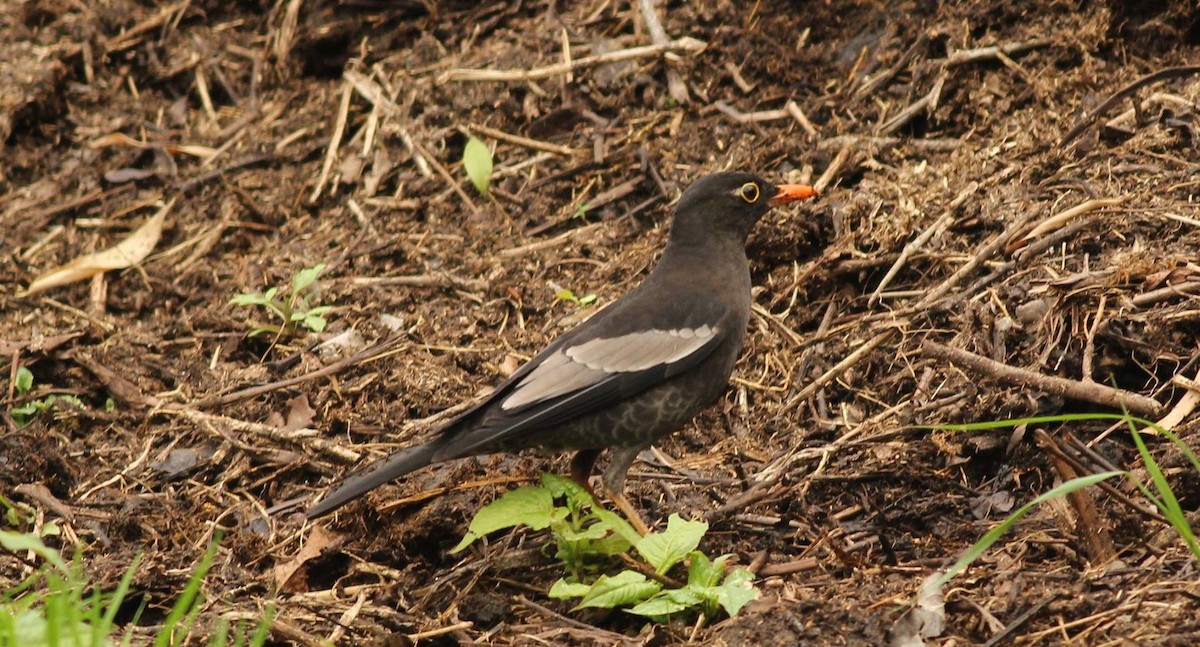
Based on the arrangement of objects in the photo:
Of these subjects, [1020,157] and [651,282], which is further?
[1020,157]

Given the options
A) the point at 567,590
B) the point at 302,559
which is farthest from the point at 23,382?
the point at 567,590

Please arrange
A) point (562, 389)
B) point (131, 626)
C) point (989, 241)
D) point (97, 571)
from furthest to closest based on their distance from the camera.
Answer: point (989, 241) < point (562, 389) < point (97, 571) < point (131, 626)

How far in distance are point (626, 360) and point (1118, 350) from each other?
2029 millimetres

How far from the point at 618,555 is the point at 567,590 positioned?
47 cm

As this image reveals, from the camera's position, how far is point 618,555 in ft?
17.1

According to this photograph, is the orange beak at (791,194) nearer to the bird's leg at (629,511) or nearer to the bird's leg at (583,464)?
the bird's leg at (583,464)

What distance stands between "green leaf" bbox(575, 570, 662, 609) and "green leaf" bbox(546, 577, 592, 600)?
0.04 m

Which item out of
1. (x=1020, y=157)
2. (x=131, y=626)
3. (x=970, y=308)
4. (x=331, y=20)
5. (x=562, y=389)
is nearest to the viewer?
(x=131, y=626)

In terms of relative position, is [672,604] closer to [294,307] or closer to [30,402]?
[294,307]

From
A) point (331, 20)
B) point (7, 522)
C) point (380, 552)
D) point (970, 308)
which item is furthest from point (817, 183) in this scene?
point (7, 522)

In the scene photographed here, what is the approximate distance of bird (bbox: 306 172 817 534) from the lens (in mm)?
5398

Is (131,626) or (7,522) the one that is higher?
(131,626)

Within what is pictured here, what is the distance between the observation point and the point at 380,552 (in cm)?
546

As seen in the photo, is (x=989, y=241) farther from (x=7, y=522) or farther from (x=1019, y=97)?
(x=7, y=522)
